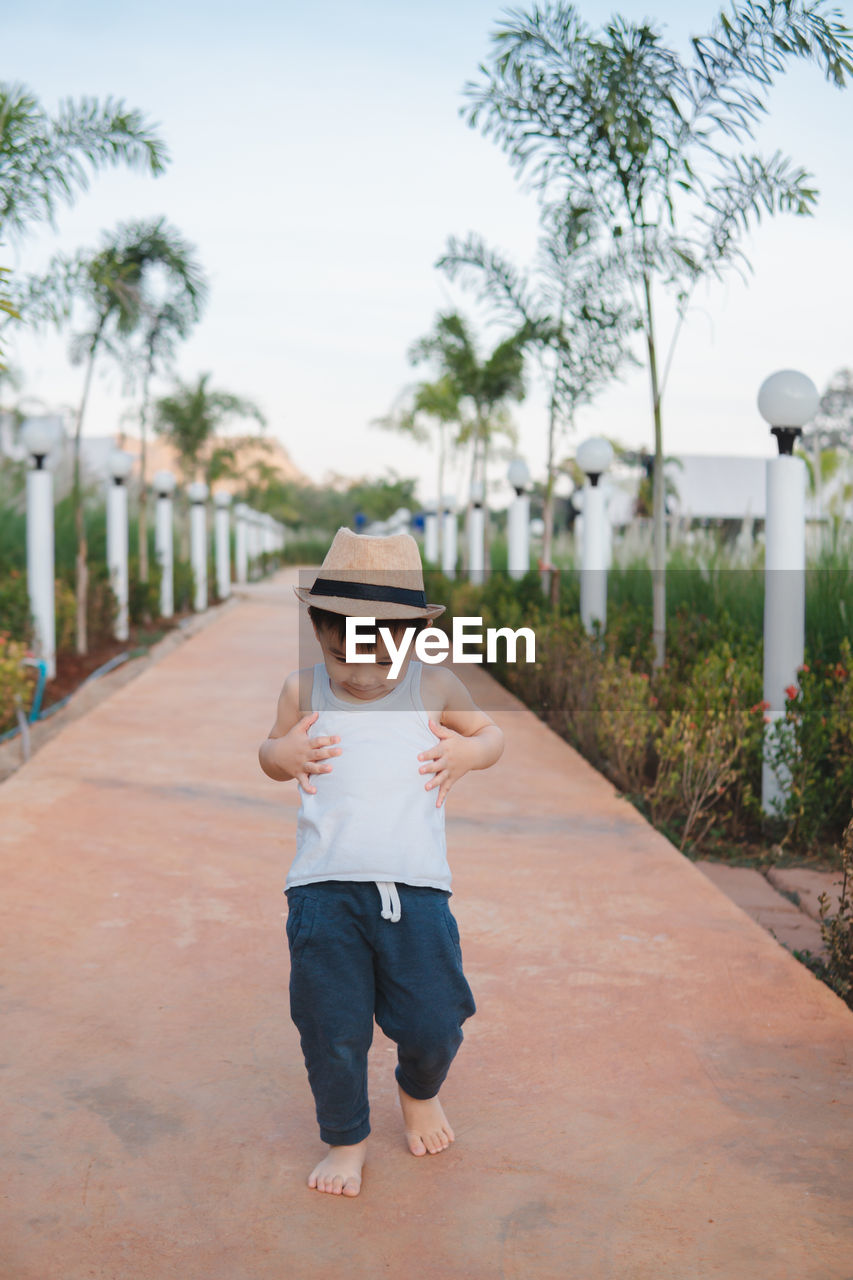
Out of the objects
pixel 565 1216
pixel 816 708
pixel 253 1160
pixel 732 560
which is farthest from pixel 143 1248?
pixel 732 560

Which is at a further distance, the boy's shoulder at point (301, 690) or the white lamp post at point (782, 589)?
the white lamp post at point (782, 589)

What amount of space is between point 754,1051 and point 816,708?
234cm

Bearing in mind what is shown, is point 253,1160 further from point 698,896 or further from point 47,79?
point 47,79

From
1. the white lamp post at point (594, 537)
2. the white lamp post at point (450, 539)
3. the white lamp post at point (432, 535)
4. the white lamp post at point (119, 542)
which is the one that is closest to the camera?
the white lamp post at point (594, 537)

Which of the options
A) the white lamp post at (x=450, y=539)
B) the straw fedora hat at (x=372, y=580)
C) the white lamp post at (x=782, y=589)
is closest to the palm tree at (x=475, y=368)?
the white lamp post at (x=450, y=539)

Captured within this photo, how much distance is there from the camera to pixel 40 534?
8.27m

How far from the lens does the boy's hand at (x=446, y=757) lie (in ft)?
7.18

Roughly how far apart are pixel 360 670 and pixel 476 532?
1246 cm

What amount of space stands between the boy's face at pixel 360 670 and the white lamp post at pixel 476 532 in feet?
39.5

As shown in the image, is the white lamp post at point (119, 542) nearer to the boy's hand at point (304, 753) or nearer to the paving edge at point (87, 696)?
the paving edge at point (87, 696)

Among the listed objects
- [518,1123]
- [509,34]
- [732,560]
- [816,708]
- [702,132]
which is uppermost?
[509,34]

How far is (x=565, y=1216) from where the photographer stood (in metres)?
2.10

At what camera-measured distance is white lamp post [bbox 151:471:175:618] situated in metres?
13.7

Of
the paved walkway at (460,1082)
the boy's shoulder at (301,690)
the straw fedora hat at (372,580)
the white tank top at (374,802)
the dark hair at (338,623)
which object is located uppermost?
the straw fedora hat at (372,580)
